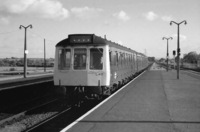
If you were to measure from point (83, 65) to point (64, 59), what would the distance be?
99cm

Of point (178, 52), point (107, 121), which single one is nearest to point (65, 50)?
point (107, 121)

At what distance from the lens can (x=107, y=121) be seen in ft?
26.1

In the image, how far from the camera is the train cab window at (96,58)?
40.3 feet

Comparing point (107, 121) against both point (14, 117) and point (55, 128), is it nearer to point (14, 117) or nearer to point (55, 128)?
point (55, 128)

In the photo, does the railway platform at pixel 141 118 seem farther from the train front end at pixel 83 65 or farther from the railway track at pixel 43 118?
the railway track at pixel 43 118

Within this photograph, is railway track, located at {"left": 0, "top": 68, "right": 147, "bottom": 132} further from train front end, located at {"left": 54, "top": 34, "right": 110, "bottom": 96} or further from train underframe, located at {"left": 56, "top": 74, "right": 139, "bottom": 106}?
train front end, located at {"left": 54, "top": 34, "right": 110, "bottom": 96}

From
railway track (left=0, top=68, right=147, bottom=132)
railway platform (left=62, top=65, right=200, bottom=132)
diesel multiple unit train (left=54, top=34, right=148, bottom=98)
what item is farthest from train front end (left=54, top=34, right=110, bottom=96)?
railway platform (left=62, top=65, right=200, bottom=132)

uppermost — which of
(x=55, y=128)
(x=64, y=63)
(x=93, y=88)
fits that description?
(x=64, y=63)

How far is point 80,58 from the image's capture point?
12.5 meters

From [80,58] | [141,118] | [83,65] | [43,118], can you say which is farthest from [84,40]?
[141,118]

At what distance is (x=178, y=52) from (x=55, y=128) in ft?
69.5

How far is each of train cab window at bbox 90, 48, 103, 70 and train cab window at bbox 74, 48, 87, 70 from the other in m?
0.33

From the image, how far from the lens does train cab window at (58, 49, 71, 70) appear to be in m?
12.5

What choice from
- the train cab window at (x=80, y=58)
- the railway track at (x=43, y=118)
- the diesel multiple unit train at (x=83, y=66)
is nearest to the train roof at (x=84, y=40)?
the diesel multiple unit train at (x=83, y=66)
